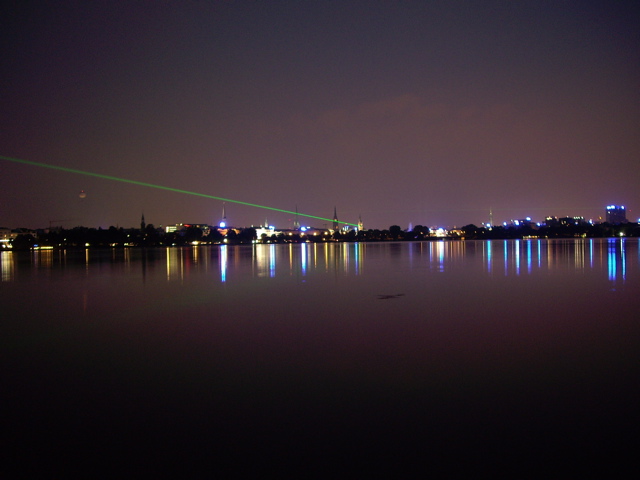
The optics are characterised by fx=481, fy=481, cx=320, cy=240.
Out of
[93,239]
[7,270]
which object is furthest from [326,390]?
[93,239]

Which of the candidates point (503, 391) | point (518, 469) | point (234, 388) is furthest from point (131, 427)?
point (503, 391)

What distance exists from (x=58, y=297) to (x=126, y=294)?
214 cm

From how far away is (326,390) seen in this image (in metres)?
5.98

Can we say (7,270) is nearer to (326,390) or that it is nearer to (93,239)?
(326,390)

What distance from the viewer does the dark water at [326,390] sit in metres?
4.32

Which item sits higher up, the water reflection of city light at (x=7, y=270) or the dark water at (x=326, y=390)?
the water reflection of city light at (x=7, y=270)

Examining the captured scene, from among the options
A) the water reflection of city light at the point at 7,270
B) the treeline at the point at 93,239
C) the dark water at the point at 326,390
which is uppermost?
the treeline at the point at 93,239

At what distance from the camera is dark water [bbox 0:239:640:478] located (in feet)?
14.2

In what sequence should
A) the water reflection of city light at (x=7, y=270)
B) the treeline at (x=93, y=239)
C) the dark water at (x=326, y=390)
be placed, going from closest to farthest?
the dark water at (x=326, y=390) → the water reflection of city light at (x=7, y=270) → the treeline at (x=93, y=239)

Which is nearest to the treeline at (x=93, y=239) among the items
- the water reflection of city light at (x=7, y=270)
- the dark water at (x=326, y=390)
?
the water reflection of city light at (x=7, y=270)

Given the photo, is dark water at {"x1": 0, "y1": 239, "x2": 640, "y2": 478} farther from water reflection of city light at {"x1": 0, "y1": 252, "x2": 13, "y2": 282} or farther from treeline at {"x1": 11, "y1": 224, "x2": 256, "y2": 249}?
treeline at {"x1": 11, "y1": 224, "x2": 256, "y2": 249}

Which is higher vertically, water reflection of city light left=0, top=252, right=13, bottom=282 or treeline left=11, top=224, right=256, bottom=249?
treeline left=11, top=224, right=256, bottom=249

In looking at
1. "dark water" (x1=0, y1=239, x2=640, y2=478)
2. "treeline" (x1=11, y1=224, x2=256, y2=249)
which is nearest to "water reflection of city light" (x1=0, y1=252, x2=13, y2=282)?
"dark water" (x1=0, y1=239, x2=640, y2=478)

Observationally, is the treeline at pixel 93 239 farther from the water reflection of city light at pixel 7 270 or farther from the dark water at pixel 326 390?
the dark water at pixel 326 390
